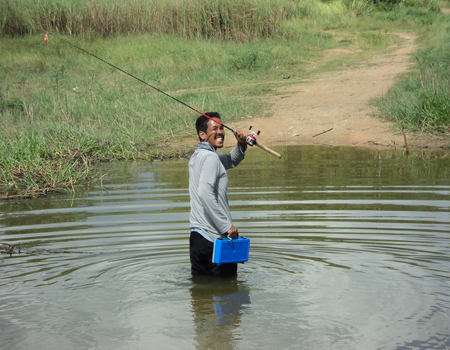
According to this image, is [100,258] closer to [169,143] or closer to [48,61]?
[169,143]

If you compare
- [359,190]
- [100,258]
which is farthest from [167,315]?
[359,190]

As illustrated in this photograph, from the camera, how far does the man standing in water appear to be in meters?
4.32

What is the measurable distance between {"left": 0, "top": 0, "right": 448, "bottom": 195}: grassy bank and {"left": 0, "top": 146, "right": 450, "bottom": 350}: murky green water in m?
2.21

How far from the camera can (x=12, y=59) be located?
19.8 metres

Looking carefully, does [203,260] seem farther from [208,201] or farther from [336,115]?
[336,115]

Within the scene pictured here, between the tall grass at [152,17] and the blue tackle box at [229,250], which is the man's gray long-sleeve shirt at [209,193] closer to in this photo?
the blue tackle box at [229,250]

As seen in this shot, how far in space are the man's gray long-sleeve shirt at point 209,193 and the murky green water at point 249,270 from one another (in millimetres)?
568

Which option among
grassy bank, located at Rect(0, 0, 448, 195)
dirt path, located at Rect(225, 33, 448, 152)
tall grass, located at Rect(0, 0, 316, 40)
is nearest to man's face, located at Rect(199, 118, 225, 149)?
grassy bank, located at Rect(0, 0, 448, 195)

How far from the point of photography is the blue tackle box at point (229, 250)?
14.3 ft

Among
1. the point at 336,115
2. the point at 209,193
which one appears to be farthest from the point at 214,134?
the point at 336,115

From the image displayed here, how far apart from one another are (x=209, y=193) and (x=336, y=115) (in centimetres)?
973

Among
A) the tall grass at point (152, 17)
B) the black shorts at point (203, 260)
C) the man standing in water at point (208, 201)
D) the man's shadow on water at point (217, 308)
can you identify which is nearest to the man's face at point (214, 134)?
the man standing in water at point (208, 201)

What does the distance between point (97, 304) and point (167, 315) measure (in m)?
0.59

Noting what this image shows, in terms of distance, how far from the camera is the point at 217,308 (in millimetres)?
4414
